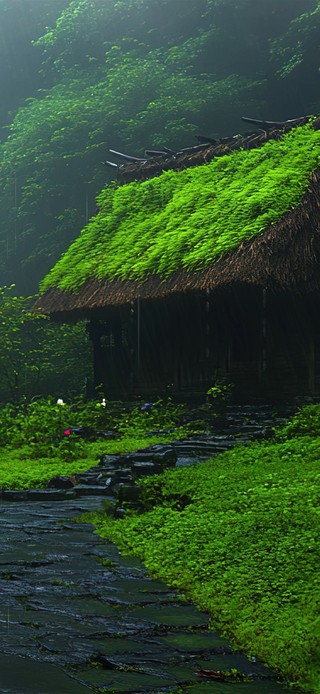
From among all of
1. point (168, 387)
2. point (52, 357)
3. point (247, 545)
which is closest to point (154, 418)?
point (168, 387)

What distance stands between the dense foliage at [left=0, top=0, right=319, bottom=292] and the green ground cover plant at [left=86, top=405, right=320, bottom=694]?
755 inches

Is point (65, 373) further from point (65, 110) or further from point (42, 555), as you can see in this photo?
point (42, 555)

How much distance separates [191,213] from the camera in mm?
16141

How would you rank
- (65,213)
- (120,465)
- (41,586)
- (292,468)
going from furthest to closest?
(65,213)
(120,465)
(292,468)
(41,586)

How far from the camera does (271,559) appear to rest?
6289 mm

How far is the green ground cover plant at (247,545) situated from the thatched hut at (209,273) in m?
3.69

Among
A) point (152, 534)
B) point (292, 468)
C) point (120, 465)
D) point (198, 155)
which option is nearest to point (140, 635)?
point (152, 534)

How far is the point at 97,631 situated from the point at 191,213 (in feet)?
38.3

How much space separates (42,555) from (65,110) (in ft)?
82.8

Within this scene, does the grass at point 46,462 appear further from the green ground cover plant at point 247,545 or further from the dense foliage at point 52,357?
the dense foliage at point 52,357

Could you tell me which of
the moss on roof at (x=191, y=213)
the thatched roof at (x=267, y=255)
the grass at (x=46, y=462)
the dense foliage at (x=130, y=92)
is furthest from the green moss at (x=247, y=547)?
the dense foliage at (x=130, y=92)

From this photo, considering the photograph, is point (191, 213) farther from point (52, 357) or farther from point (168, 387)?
point (52, 357)

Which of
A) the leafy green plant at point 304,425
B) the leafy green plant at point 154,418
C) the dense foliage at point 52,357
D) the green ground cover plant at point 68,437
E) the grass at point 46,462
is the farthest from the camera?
the dense foliage at point 52,357

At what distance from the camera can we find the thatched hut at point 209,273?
1377 cm
